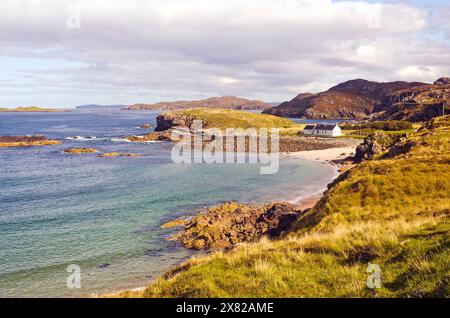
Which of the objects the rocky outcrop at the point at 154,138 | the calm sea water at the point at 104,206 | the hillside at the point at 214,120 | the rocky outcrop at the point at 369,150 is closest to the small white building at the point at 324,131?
the hillside at the point at 214,120

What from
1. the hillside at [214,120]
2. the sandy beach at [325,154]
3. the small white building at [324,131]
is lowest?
the sandy beach at [325,154]

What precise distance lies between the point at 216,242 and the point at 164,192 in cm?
2388

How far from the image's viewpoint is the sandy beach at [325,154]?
95706 mm

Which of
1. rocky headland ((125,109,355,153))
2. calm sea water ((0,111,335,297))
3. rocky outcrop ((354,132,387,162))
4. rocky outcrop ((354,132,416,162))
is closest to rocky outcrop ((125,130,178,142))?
rocky headland ((125,109,355,153))

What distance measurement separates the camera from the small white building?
144 metres

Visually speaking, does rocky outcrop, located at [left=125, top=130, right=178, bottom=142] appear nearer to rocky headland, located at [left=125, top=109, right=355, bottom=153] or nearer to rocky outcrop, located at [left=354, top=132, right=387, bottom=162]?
rocky headland, located at [left=125, top=109, right=355, bottom=153]

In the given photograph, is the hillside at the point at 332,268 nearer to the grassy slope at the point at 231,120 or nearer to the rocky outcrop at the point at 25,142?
the rocky outcrop at the point at 25,142

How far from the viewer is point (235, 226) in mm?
39906

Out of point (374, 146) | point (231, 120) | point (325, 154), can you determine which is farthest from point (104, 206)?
point (231, 120)

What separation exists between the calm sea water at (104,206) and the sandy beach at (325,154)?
23.0ft
